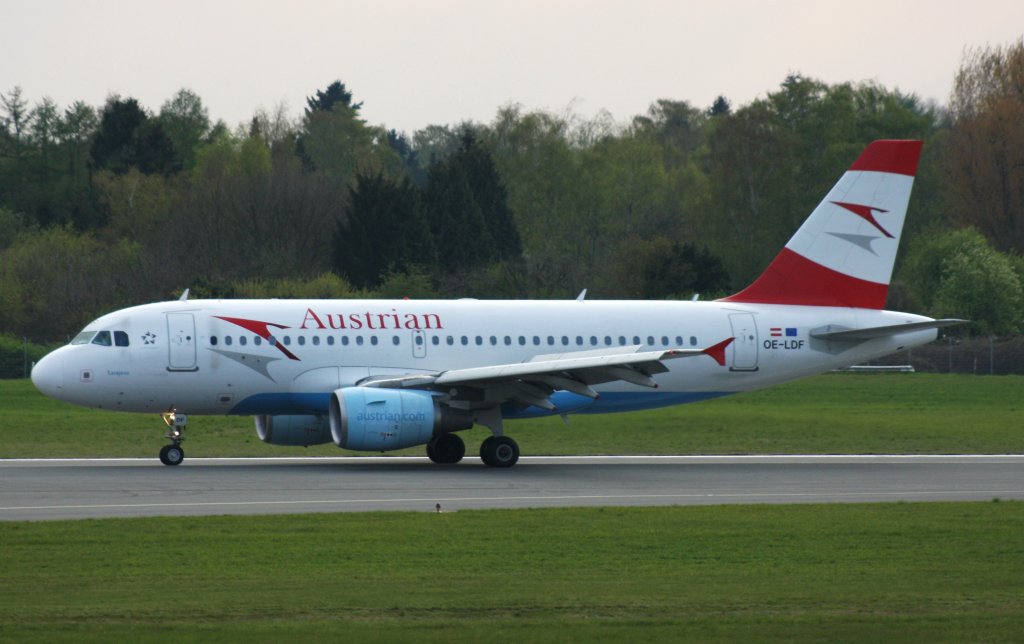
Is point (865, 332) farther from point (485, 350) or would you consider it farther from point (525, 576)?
point (525, 576)

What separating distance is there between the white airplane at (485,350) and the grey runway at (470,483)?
1.21 metres

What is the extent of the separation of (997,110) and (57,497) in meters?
77.7

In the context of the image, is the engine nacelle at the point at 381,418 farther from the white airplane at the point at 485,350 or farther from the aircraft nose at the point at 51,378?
the aircraft nose at the point at 51,378

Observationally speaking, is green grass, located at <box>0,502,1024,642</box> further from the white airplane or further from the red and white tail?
the red and white tail

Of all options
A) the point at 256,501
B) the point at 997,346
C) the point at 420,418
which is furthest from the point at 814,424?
the point at 997,346

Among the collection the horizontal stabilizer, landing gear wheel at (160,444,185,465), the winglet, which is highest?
the horizontal stabilizer

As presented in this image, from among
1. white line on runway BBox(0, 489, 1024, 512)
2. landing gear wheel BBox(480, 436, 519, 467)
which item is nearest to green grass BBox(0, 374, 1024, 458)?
landing gear wheel BBox(480, 436, 519, 467)

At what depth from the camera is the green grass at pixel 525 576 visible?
1466 centimetres

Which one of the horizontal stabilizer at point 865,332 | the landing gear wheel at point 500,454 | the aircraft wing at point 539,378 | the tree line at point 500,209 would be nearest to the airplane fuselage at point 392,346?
the horizontal stabilizer at point 865,332

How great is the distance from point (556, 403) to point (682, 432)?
691 centimetres

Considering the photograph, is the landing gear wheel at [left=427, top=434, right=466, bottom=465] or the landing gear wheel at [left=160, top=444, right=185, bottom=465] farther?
the landing gear wheel at [left=427, top=434, right=466, bottom=465]

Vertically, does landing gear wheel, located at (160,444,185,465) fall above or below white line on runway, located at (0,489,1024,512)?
above

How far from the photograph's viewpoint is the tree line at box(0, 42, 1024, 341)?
7294 centimetres

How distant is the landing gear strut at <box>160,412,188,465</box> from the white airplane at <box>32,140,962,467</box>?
39 millimetres
